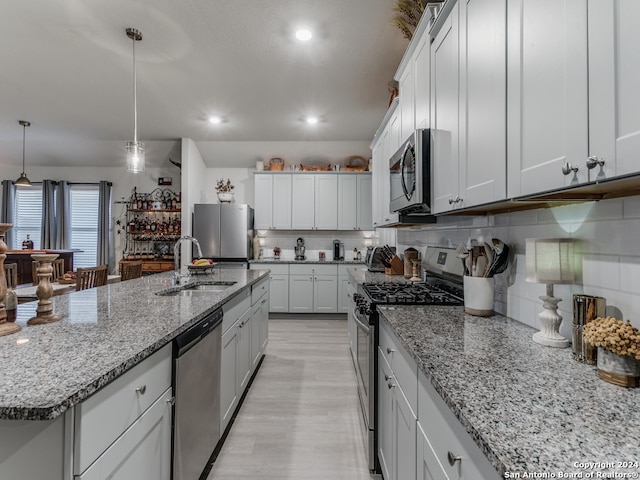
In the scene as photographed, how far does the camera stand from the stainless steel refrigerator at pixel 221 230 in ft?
16.8

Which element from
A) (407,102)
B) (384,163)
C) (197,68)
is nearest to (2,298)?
(407,102)

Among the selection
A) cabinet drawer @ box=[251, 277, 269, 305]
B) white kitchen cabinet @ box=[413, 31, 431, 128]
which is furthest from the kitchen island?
white kitchen cabinet @ box=[413, 31, 431, 128]

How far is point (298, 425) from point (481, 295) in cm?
150

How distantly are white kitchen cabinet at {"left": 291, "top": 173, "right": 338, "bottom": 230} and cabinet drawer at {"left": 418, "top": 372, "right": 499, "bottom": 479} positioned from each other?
4463 mm

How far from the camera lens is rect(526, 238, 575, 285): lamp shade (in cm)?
113

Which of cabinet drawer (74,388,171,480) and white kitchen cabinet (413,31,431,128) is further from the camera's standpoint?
white kitchen cabinet (413,31,431,128)

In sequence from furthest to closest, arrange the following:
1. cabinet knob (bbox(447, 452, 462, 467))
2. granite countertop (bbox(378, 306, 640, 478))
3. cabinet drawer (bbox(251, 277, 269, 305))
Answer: cabinet drawer (bbox(251, 277, 269, 305)) → cabinet knob (bbox(447, 452, 462, 467)) → granite countertop (bbox(378, 306, 640, 478))

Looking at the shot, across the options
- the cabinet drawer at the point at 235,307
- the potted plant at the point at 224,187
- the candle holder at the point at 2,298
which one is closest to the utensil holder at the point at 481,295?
the cabinet drawer at the point at 235,307

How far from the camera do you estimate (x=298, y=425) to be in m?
2.22

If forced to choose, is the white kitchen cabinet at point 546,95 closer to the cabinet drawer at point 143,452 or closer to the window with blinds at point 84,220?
the cabinet drawer at point 143,452

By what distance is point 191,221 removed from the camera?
17.1 feet

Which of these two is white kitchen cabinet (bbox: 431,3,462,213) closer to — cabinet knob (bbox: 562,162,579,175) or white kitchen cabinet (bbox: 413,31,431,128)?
white kitchen cabinet (bbox: 413,31,431,128)

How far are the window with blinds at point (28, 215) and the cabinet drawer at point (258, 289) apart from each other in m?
5.65

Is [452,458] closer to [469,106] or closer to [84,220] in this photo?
[469,106]
